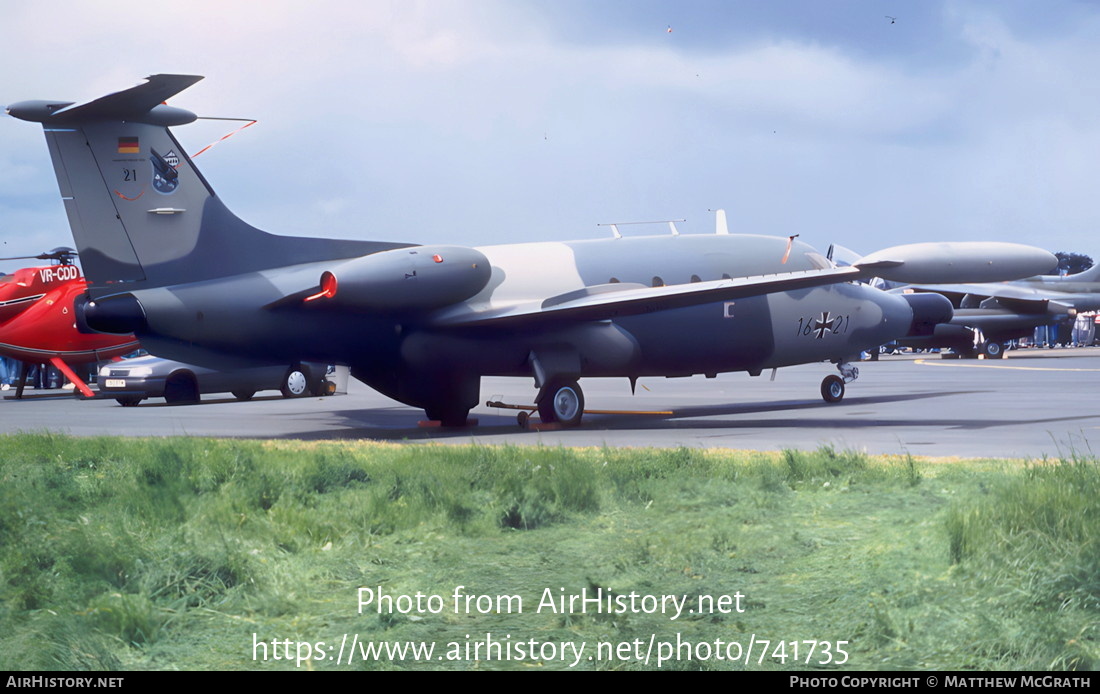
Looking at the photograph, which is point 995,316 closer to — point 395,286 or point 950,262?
point 950,262

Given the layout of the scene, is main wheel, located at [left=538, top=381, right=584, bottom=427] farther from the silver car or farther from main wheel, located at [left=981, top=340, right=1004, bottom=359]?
main wheel, located at [left=981, top=340, right=1004, bottom=359]

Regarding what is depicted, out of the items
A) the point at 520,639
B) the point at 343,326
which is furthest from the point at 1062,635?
the point at 343,326

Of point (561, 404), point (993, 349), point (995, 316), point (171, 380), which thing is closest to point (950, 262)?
point (561, 404)

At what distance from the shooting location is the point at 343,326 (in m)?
16.2

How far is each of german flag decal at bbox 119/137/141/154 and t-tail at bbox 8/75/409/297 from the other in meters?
0.01

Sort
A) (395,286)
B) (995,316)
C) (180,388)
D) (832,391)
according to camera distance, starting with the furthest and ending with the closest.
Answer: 1. (995,316)
2. (180,388)
3. (832,391)
4. (395,286)

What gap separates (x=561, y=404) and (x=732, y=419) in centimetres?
312

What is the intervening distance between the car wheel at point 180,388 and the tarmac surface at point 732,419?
0.47m

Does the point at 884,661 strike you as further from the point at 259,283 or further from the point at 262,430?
the point at 262,430

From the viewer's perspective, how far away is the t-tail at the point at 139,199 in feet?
49.3

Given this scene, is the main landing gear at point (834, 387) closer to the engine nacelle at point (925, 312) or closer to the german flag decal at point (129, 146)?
the engine nacelle at point (925, 312)

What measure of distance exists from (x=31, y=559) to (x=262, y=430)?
11.4 metres

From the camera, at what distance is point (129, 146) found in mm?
15414

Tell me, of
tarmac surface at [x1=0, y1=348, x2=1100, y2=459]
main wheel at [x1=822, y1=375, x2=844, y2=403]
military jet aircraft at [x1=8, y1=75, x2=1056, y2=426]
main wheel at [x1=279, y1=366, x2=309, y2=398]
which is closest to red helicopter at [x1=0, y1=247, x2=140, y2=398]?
tarmac surface at [x1=0, y1=348, x2=1100, y2=459]
